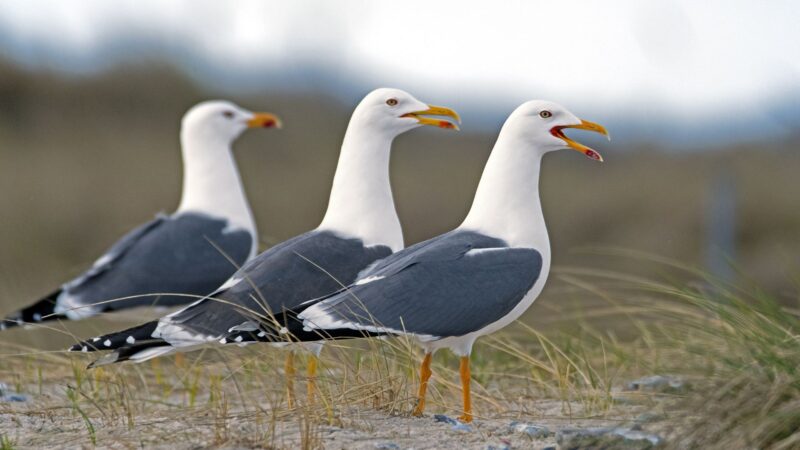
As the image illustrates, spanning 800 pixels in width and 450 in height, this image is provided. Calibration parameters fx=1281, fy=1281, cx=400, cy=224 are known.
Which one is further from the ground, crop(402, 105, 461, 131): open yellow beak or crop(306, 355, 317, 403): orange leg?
crop(402, 105, 461, 131): open yellow beak

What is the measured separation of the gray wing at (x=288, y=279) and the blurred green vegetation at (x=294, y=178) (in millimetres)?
8422

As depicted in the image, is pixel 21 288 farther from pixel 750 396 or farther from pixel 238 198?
pixel 750 396

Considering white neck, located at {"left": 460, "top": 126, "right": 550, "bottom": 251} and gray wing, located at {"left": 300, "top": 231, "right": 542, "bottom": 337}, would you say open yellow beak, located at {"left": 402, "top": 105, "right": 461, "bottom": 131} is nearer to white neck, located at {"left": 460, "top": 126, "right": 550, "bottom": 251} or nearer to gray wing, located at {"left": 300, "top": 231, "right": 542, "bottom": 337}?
white neck, located at {"left": 460, "top": 126, "right": 550, "bottom": 251}

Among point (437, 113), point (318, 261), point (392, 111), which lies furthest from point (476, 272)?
point (392, 111)

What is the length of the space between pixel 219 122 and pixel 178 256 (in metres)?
1.20

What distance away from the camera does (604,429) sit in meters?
4.55

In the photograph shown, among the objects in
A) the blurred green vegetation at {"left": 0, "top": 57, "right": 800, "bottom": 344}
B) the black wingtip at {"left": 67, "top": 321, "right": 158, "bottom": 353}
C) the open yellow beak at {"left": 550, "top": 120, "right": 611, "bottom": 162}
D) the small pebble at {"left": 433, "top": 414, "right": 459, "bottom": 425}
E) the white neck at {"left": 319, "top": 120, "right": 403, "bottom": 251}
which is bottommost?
the blurred green vegetation at {"left": 0, "top": 57, "right": 800, "bottom": 344}

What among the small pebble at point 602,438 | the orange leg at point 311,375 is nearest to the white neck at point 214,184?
the orange leg at point 311,375

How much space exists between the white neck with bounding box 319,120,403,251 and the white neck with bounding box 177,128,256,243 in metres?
2.26

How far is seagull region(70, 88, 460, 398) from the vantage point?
5055 mm

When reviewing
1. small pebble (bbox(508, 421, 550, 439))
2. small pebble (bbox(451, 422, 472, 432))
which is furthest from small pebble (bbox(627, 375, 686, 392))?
small pebble (bbox(451, 422, 472, 432))

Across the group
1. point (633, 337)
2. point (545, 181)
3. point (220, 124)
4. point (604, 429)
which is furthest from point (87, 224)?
point (604, 429)

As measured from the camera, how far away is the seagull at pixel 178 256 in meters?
7.53

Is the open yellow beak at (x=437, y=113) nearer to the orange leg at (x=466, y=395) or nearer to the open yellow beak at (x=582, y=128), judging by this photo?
the open yellow beak at (x=582, y=128)
